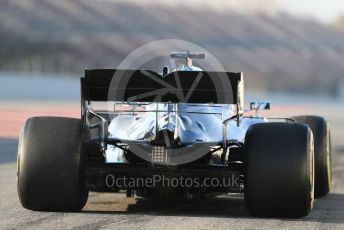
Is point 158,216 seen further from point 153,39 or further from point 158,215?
point 153,39

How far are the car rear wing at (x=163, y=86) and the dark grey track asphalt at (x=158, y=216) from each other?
1107 mm

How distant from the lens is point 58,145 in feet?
29.2

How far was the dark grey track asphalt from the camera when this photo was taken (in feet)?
27.8


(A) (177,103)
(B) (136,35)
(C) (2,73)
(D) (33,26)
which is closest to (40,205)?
(A) (177,103)

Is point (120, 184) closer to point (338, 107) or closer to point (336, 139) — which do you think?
point (336, 139)

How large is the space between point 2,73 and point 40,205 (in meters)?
30.3

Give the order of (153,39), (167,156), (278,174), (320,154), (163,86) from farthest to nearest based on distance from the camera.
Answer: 1. (153,39)
2. (320,154)
3. (163,86)
4. (167,156)
5. (278,174)

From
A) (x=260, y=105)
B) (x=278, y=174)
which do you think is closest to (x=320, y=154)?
(x=260, y=105)

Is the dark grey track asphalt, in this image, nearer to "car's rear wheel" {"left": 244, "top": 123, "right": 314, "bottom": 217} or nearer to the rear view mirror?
"car's rear wheel" {"left": 244, "top": 123, "right": 314, "bottom": 217}

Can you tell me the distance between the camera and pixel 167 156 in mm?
9047

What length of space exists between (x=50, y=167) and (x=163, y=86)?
131 centimetres

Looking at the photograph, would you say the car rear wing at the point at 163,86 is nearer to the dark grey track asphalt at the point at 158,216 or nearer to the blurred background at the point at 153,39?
the dark grey track asphalt at the point at 158,216

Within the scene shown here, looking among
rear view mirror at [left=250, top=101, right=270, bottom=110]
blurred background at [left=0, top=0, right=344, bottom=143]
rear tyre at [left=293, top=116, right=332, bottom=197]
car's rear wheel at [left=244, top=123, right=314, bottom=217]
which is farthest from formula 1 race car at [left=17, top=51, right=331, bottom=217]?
blurred background at [left=0, top=0, right=344, bottom=143]

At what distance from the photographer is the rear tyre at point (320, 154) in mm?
11414
